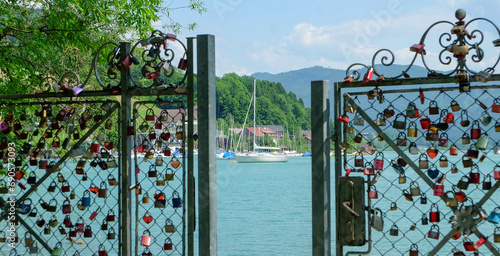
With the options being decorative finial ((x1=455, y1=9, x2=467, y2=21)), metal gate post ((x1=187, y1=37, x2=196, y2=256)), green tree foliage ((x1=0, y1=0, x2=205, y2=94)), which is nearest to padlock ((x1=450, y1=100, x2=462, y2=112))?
decorative finial ((x1=455, y1=9, x2=467, y2=21))

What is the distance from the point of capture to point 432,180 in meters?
3.90

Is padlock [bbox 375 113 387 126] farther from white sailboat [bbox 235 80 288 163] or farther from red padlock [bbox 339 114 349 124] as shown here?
white sailboat [bbox 235 80 288 163]

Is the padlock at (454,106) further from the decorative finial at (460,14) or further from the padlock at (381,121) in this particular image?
the decorative finial at (460,14)

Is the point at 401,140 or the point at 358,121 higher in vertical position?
the point at 358,121

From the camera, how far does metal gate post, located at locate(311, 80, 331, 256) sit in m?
3.87

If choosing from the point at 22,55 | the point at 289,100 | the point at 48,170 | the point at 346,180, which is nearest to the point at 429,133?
the point at 346,180

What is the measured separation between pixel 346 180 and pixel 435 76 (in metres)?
0.93

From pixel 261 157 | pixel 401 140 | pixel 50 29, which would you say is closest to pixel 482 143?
pixel 401 140

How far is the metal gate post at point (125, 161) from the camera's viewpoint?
14.2 feet

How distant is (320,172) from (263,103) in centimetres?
9495

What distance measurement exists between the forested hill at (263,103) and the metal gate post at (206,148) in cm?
7608

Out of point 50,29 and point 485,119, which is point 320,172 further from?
point 50,29

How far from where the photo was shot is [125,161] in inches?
170

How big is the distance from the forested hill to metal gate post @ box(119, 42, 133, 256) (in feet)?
248
